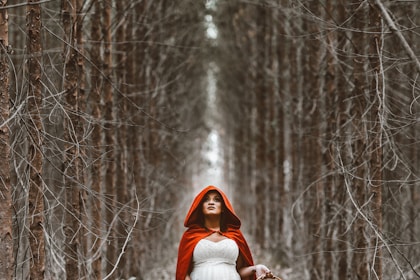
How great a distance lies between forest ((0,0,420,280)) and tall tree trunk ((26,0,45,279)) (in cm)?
1

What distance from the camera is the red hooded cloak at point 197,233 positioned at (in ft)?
19.9

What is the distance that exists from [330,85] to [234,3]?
39.5ft

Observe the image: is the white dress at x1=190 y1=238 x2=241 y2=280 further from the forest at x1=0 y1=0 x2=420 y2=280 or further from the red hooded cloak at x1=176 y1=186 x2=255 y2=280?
the forest at x1=0 y1=0 x2=420 y2=280

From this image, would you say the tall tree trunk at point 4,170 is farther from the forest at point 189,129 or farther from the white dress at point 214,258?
the white dress at point 214,258

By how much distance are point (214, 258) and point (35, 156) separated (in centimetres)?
177

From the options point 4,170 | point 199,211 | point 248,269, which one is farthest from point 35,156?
point 248,269

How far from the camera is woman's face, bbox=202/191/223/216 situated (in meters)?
6.09

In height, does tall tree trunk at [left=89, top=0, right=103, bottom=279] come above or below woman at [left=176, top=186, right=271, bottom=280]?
above

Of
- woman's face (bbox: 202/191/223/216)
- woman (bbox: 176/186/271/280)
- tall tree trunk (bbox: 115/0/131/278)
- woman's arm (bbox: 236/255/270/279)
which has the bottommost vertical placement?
woman's arm (bbox: 236/255/270/279)

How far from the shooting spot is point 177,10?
647 inches

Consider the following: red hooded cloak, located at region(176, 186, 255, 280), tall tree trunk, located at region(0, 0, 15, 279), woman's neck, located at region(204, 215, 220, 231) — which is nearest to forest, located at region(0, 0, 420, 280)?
tall tree trunk, located at region(0, 0, 15, 279)

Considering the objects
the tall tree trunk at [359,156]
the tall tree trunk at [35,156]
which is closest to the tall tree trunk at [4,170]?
the tall tree trunk at [35,156]

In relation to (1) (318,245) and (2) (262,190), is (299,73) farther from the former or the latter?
(2) (262,190)

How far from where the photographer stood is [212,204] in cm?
609
